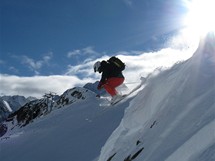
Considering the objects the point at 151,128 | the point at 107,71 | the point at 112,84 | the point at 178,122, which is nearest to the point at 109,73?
the point at 107,71

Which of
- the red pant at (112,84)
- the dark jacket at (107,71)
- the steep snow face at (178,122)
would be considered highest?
the dark jacket at (107,71)

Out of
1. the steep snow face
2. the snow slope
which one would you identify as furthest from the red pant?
the steep snow face

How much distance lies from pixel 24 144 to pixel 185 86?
10114 millimetres

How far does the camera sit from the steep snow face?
4.29 m

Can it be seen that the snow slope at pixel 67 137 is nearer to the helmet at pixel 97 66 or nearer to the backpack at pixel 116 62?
the helmet at pixel 97 66

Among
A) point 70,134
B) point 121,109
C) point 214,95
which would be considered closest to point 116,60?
point 121,109

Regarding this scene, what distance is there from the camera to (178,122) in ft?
17.6

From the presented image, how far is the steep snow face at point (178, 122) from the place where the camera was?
4.29 m

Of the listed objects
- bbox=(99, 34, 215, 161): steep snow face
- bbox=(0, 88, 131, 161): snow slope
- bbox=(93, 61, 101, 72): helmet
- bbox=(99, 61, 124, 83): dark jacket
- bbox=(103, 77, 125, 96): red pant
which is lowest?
bbox=(99, 34, 215, 161): steep snow face

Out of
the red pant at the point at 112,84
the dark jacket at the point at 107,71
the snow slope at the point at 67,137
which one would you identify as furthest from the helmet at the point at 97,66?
the snow slope at the point at 67,137

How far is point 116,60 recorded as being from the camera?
16797 mm

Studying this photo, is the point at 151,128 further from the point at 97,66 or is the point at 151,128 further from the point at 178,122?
the point at 97,66

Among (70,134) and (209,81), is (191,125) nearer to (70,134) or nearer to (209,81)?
(209,81)

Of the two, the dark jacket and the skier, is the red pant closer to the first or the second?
the skier
